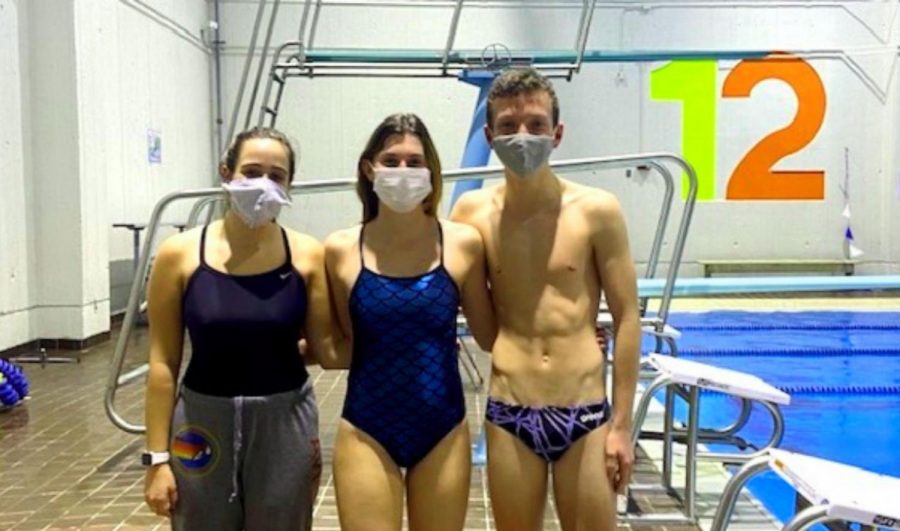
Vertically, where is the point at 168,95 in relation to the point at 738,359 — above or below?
above

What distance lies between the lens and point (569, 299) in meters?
1.94

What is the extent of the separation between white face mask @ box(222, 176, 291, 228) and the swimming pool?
3277mm

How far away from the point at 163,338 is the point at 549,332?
0.85 metres

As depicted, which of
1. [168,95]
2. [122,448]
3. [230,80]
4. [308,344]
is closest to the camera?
[308,344]

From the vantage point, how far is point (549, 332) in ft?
6.31

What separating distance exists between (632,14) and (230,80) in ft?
18.8

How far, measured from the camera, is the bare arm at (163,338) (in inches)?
70.6

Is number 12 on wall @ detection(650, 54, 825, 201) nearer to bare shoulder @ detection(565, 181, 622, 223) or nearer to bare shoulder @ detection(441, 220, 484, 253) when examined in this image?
bare shoulder @ detection(565, 181, 622, 223)

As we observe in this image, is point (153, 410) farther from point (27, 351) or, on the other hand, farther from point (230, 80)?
point (230, 80)

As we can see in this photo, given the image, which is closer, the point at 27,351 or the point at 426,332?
the point at 426,332

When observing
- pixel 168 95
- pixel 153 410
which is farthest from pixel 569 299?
pixel 168 95

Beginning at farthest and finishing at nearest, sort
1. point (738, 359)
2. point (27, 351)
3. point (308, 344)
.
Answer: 1. point (738, 359)
2. point (27, 351)
3. point (308, 344)

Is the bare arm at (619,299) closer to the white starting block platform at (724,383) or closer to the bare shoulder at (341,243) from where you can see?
the bare shoulder at (341,243)

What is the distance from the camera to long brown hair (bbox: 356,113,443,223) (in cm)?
186
